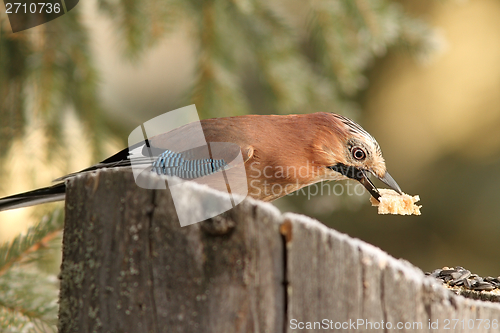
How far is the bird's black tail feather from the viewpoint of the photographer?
215 cm

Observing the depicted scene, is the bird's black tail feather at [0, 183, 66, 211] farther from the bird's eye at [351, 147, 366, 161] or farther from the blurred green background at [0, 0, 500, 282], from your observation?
the bird's eye at [351, 147, 366, 161]

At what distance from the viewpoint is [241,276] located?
3.99 ft

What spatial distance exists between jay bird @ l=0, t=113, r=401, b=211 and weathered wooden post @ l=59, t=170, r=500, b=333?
1.01 m

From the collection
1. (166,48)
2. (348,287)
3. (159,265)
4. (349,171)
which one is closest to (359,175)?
(349,171)

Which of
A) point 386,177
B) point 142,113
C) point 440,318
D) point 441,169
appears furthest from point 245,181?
point 441,169

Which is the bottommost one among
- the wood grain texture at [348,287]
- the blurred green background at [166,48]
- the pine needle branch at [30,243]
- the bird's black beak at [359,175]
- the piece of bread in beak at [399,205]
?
the wood grain texture at [348,287]

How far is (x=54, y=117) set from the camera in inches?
115

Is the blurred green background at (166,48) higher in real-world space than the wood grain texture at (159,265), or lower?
higher

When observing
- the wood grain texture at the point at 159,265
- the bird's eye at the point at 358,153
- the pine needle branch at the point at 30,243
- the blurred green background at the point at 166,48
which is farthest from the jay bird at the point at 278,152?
the wood grain texture at the point at 159,265

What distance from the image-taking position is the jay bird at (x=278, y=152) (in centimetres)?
241

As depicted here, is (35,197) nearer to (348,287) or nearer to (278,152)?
(278,152)

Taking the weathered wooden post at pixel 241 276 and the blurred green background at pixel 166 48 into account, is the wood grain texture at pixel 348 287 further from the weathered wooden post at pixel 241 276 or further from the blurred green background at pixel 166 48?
the blurred green background at pixel 166 48

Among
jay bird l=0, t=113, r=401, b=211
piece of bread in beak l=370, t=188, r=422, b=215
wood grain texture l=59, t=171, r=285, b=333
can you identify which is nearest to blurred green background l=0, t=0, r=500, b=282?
jay bird l=0, t=113, r=401, b=211

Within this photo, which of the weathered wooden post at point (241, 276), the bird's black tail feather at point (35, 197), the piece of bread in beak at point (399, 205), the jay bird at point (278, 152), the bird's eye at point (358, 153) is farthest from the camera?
the bird's eye at point (358, 153)
